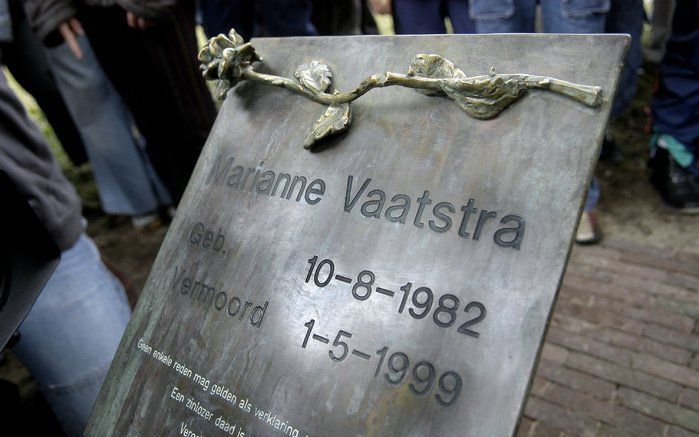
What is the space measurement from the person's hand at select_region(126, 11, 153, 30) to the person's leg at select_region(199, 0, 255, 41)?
0.74 m

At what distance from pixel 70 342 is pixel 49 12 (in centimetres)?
193

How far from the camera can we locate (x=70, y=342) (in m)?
1.86

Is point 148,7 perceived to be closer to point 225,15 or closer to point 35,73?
point 225,15

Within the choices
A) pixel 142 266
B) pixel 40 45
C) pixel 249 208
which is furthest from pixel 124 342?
pixel 40 45

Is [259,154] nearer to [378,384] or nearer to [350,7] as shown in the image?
[378,384]

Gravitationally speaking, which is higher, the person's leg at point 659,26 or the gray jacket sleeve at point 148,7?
the person's leg at point 659,26

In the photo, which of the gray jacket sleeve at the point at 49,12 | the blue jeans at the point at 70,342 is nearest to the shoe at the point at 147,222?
the gray jacket sleeve at the point at 49,12

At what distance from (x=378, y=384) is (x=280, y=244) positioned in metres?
0.41

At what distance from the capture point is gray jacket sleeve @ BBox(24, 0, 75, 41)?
2898 mm

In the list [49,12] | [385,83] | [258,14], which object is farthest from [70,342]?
[258,14]

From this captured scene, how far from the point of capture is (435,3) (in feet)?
9.80

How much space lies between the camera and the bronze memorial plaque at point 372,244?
1.00 metres

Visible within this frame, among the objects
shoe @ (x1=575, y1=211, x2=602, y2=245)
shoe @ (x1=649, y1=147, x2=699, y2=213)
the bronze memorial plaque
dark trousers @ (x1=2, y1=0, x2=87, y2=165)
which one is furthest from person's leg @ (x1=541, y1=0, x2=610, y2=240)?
dark trousers @ (x1=2, y1=0, x2=87, y2=165)

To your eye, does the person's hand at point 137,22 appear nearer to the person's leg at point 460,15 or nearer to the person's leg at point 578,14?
the person's leg at point 460,15
